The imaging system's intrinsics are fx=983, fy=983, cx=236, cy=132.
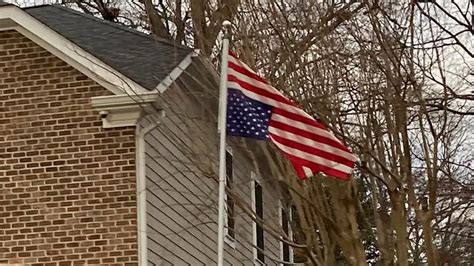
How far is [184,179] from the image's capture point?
1404cm

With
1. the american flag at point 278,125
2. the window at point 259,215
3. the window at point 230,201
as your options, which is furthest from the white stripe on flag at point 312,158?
the window at point 259,215

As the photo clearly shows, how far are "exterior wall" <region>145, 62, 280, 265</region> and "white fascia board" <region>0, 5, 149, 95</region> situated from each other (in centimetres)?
57

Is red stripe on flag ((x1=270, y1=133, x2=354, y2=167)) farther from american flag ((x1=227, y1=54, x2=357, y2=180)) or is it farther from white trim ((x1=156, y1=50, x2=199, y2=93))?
white trim ((x1=156, y1=50, x2=199, y2=93))

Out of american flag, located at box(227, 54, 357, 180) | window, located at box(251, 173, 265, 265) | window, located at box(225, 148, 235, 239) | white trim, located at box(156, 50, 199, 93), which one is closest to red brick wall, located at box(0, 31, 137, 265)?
white trim, located at box(156, 50, 199, 93)

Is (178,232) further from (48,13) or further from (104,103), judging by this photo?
(48,13)

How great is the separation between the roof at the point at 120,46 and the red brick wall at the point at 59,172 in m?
0.58

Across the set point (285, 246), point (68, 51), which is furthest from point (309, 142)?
point (285, 246)

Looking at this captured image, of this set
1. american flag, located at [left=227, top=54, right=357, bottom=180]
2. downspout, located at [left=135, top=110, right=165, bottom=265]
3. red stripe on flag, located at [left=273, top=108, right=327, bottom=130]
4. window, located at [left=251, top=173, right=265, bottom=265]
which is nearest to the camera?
american flag, located at [left=227, top=54, right=357, bottom=180]

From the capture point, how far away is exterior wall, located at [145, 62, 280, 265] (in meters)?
12.6

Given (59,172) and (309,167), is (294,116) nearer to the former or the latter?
(309,167)

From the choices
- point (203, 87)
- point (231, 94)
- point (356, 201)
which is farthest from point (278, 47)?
point (231, 94)

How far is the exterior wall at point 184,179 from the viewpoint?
41.5ft

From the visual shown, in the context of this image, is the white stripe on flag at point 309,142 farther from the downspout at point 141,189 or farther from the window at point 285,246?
the window at point 285,246

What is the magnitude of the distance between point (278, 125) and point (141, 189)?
2871mm
